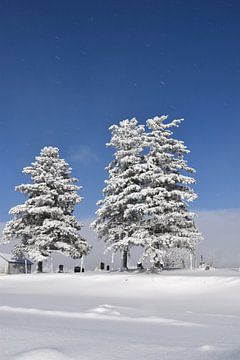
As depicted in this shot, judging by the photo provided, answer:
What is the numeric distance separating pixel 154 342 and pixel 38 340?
1.52 m

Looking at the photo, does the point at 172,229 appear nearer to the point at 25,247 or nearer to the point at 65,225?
the point at 65,225

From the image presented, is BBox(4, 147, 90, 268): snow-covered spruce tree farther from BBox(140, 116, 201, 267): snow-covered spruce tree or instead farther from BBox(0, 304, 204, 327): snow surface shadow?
BBox(0, 304, 204, 327): snow surface shadow

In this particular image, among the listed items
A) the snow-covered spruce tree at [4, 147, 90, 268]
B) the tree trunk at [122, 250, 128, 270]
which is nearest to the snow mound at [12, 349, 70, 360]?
the tree trunk at [122, 250, 128, 270]

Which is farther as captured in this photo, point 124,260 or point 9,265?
point 9,265

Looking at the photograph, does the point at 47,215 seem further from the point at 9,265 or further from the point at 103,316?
the point at 103,316

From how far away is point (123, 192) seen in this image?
2831cm

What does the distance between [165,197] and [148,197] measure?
169 cm

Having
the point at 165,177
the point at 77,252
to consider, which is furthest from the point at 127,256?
the point at 165,177

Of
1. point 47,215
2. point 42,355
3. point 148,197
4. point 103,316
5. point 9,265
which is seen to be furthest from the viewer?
point 9,265

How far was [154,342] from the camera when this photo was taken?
5.26m

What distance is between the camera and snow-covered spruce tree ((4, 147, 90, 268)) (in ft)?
105

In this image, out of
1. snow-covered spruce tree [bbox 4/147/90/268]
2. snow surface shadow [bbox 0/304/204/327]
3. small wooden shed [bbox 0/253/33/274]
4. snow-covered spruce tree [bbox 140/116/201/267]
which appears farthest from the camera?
small wooden shed [bbox 0/253/33/274]

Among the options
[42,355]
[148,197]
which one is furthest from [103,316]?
[148,197]

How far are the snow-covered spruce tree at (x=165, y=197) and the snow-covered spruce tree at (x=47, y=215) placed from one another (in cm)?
824
